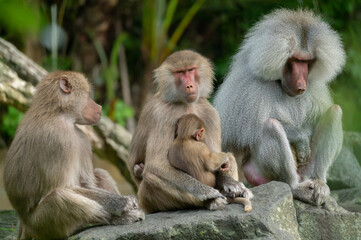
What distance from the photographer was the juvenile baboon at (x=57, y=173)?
14.3ft

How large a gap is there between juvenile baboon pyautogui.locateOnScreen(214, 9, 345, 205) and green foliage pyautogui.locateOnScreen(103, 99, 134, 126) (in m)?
5.74

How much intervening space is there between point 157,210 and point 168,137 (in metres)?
0.65

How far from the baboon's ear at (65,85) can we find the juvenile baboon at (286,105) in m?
1.86

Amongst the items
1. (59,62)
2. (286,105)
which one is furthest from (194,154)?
(59,62)

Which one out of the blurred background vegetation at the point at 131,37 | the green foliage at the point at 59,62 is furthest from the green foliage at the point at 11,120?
the green foliage at the point at 59,62

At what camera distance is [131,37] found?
541 inches

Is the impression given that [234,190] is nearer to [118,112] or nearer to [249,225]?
[249,225]

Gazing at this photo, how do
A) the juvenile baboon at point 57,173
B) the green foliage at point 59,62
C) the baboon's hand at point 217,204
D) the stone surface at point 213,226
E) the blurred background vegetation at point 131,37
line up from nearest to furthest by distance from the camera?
the stone surface at point 213,226 → the baboon's hand at point 217,204 → the juvenile baboon at point 57,173 → the green foliage at point 59,62 → the blurred background vegetation at point 131,37

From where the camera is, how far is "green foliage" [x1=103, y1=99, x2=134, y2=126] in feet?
37.3

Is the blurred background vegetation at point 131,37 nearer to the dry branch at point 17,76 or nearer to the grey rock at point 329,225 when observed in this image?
the dry branch at point 17,76

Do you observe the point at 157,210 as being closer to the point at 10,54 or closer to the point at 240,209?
the point at 240,209

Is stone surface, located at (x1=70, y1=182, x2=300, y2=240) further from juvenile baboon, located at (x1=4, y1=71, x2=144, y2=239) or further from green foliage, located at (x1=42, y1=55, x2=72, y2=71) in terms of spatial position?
green foliage, located at (x1=42, y1=55, x2=72, y2=71)

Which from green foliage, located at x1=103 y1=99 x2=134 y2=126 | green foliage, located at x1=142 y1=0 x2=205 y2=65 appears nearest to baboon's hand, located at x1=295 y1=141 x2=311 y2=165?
green foliage, located at x1=103 y1=99 x2=134 y2=126

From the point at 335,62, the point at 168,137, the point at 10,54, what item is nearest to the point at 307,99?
the point at 335,62
